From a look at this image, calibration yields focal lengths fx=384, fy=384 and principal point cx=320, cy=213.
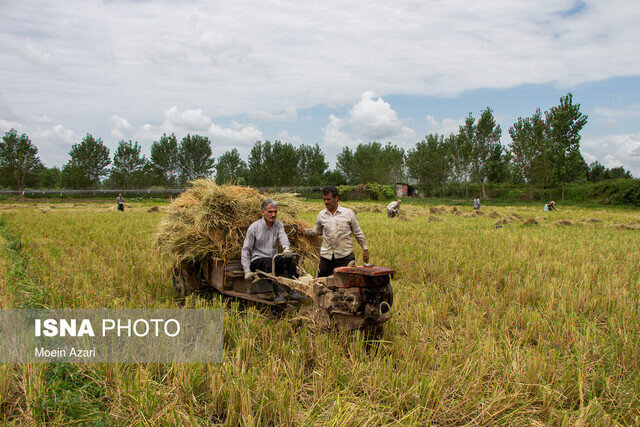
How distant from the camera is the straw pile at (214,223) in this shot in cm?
484

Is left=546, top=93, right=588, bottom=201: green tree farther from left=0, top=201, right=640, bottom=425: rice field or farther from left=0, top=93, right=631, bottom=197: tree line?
left=0, top=201, right=640, bottom=425: rice field

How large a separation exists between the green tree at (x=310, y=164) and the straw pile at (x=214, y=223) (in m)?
63.0

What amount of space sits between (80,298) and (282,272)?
94.5 inches

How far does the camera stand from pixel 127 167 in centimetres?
6850

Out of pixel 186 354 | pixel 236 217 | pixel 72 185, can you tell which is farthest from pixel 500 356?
pixel 72 185

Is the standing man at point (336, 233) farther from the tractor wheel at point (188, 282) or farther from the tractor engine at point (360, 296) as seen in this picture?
the tractor wheel at point (188, 282)

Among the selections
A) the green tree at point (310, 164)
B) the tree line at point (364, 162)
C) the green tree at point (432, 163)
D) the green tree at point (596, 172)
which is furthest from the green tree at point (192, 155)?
the green tree at point (596, 172)

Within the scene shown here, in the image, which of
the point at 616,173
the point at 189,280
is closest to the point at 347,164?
the point at 616,173

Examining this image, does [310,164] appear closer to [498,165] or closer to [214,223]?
[498,165]

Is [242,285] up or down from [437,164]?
down

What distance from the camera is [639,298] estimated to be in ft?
16.0

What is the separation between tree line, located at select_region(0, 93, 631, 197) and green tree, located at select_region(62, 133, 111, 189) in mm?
151

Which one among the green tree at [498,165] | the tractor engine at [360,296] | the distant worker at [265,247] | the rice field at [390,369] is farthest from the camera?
the green tree at [498,165]

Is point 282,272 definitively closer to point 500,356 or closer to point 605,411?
point 500,356
